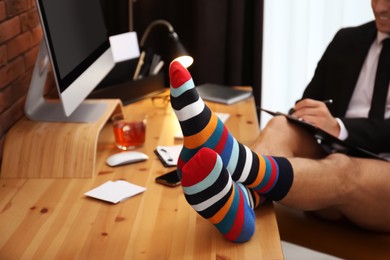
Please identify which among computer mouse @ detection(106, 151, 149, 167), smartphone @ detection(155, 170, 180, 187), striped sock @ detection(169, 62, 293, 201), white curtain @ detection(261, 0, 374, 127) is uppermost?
striped sock @ detection(169, 62, 293, 201)

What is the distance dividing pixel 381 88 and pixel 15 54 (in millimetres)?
1092

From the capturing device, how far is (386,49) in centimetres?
188

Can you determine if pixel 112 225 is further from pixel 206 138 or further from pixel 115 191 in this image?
pixel 206 138

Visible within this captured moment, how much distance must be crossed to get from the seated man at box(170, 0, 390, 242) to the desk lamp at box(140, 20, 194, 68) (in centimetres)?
6

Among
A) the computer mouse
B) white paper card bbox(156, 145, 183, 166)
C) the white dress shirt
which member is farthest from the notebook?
the computer mouse

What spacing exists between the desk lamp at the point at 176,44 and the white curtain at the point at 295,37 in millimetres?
504

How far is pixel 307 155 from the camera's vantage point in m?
1.76

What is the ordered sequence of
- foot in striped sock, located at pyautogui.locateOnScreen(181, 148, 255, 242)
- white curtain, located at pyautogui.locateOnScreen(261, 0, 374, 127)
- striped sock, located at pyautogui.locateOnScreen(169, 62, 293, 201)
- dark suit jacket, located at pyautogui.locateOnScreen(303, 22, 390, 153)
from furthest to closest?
white curtain, located at pyautogui.locateOnScreen(261, 0, 374, 127) → dark suit jacket, located at pyautogui.locateOnScreen(303, 22, 390, 153) → striped sock, located at pyautogui.locateOnScreen(169, 62, 293, 201) → foot in striped sock, located at pyautogui.locateOnScreen(181, 148, 255, 242)

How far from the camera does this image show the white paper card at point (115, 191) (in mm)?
1368

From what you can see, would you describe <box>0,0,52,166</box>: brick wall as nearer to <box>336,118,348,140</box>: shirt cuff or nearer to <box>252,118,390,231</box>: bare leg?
<box>252,118,390,231</box>: bare leg

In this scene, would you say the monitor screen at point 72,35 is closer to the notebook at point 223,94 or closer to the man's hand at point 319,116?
the notebook at point 223,94

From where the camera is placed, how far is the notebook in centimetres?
219

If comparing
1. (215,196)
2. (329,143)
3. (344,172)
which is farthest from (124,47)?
(215,196)

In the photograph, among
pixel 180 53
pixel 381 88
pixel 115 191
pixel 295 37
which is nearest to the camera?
pixel 115 191
